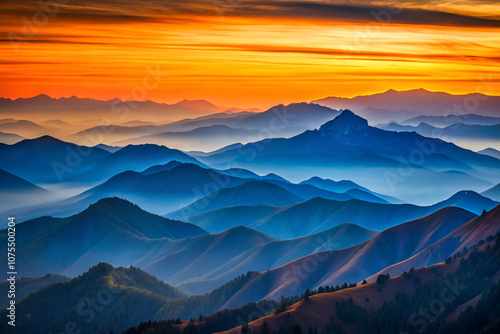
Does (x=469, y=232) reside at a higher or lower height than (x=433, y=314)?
higher

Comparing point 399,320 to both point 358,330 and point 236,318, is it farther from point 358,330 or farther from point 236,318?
point 236,318

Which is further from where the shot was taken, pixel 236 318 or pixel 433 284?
pixel 236 318

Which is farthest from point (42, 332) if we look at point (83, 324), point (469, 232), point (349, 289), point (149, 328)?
point (469, 232)

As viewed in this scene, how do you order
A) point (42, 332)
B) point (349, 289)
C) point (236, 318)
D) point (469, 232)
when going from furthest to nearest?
point (42, 332) < point (469, 232) < point (236, 318) < point (349, 289)

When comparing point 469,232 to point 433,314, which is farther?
point 469,232

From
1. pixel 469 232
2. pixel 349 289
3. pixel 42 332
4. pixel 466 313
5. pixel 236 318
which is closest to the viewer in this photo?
pixel 466 313

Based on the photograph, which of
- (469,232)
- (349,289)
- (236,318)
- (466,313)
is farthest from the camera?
(469,232)

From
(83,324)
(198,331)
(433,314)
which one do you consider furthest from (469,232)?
(83,324)

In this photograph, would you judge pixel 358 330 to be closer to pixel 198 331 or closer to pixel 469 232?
pixel 198 331

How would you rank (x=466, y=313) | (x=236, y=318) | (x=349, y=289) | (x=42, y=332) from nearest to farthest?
1. (x=466, y=313)
2. (x=349, y=289)
3. (x=236, y=318)
4. (x=42, y=332)
